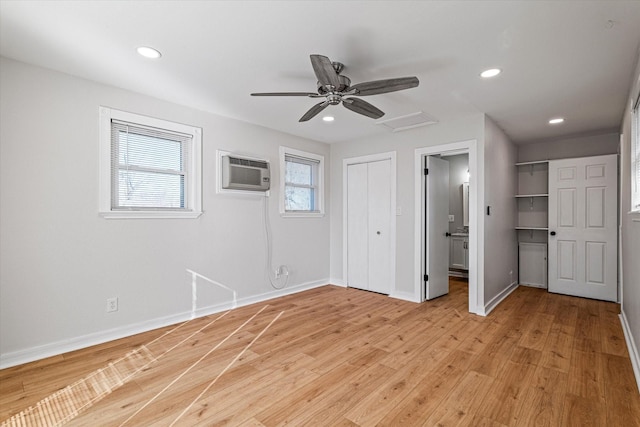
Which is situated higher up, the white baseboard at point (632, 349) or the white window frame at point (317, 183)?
the white window frame at point (317, 183)

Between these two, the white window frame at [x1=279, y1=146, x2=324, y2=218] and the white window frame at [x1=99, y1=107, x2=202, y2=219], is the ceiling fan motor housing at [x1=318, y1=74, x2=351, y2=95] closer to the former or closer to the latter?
the white window frame at [x1=99, y1=107, x2=202, y2=219]

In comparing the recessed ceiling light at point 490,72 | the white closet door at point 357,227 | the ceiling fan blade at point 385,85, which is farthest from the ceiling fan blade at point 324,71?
the white closet door at point 357,227

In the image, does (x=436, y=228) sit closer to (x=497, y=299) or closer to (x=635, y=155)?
(x=497, y=299)

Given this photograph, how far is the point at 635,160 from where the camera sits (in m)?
2.55

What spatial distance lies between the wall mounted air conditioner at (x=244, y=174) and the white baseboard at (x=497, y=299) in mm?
3220

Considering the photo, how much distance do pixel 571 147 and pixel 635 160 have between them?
2911mm

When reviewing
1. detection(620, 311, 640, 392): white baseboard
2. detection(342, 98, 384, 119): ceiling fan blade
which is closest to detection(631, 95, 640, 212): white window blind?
detection(620, 311, 640, 392): white baseboard

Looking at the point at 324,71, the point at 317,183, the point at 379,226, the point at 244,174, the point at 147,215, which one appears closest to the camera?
the point at 324,71

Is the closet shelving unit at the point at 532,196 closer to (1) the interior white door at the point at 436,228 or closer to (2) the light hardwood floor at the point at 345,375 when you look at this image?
(1) the interior white door at the point at 436,228

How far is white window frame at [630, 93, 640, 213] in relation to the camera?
96.5 inches

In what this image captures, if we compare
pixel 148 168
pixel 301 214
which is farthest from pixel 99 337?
pixel 301 214

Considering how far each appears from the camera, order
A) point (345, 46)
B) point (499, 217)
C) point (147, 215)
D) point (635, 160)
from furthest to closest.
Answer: point (499, 217), point (147, 215), point (635, 160), point (345, 46)

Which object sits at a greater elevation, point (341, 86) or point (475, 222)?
point (341, 86)

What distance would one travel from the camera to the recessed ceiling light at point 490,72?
2650 millimetres
